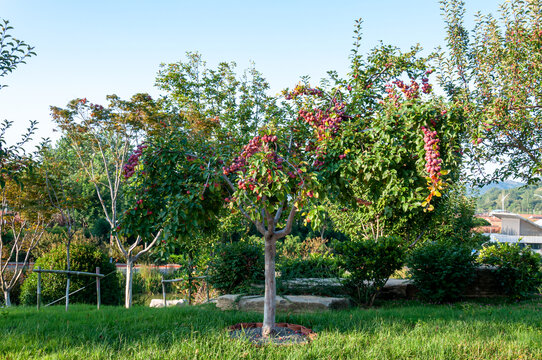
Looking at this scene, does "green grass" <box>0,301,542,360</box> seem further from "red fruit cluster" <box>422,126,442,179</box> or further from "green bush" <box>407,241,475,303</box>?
"red fruit cluster" <box>422,126,442,179</box>

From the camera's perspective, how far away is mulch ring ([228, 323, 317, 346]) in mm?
4742

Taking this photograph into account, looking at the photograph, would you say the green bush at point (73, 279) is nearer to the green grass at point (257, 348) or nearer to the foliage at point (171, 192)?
the green grass at point (257, 348)

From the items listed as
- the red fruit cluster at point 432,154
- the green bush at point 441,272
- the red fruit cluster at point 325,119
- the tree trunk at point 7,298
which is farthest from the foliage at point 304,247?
the red fruit cluster at point 432,154

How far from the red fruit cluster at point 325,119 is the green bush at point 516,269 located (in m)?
5.98

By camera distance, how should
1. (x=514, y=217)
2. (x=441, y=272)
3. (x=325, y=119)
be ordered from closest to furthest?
(x=325, y=119)
(x=441, y=272)
(x=514, y=217)

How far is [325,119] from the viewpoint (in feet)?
15.8

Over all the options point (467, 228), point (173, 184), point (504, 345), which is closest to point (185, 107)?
point (173, 184)

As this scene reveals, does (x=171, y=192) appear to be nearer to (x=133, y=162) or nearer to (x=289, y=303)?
(x=133, y=162)

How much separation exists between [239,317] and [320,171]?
2.88m

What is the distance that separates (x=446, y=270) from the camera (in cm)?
796

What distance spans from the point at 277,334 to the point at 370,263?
3.21 meters

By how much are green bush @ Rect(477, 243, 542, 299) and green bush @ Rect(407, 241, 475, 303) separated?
0.90 meters

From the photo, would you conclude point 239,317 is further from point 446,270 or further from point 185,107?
point 185,107

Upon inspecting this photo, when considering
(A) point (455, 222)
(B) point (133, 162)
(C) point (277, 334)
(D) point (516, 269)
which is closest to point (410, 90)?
(C) point (277, 334)
